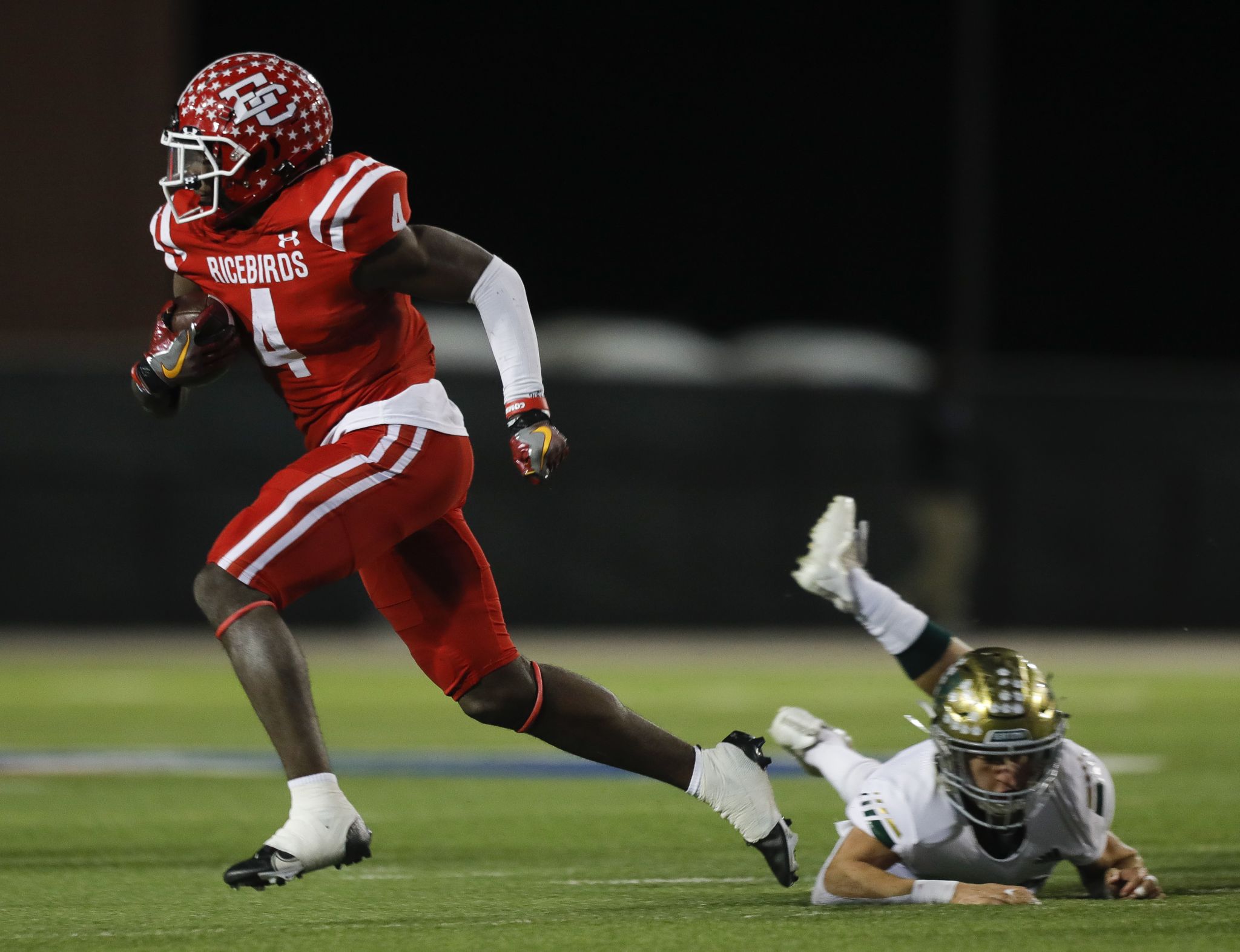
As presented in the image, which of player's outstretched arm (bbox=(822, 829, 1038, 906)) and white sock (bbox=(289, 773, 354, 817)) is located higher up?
white sock (bbox=(289, 773, 354, 817))

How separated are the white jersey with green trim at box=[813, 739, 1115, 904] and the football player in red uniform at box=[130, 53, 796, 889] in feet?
1.07

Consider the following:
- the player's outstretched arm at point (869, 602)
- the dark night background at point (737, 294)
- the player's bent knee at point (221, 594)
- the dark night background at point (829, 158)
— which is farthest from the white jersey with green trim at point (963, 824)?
the dark night background at point (829, 158)

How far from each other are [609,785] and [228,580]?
3767mm

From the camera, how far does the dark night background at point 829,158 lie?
2320 cm

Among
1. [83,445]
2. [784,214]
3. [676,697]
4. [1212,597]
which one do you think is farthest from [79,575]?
[784,214]

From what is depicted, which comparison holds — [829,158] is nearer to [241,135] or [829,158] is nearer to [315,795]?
[241,135]

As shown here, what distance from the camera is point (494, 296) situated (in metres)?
4.23

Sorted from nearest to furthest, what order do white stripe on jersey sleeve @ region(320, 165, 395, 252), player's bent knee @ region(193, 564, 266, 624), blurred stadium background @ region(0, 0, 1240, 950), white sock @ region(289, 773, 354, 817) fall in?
1. white sock @ region(289, 773, 354, 817)
2. player's bent knee @ region(193, 564, 266, 624)
3. white stripe on jersey sleeve @ region(320, 165, 395, 252)
4. blurred stadium background @ region(0, 0, 1240, 950)

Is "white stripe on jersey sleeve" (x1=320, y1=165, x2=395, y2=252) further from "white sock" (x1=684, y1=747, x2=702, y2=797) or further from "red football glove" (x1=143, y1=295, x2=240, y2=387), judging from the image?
"white sock" (x1=684, y1=747, x2=702, y2=797)

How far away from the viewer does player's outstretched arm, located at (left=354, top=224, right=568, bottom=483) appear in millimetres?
4102

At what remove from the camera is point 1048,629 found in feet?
53.4

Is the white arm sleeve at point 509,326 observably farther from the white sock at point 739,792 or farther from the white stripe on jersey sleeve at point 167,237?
the white sock at point 739,792

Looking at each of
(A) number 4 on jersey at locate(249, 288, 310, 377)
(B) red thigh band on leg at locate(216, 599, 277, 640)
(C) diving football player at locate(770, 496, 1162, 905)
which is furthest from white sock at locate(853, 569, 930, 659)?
(B) red thigh band on leg at locate(216, 599, 277, 640)

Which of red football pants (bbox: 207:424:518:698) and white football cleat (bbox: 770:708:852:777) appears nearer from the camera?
red football pants (bbox: 207:424:518:698)
